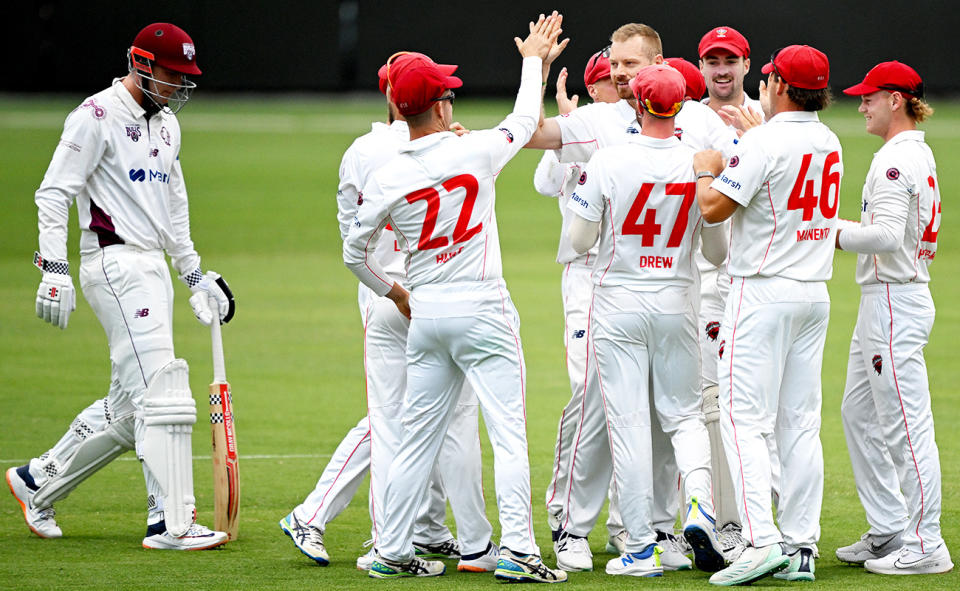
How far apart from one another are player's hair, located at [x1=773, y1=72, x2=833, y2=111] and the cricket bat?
9.81 ft

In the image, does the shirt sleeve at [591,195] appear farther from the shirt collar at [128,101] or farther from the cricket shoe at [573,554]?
the shirt collar at [128,101]

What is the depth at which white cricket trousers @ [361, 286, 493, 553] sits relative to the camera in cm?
603

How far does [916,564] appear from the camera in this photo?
589 centimetres

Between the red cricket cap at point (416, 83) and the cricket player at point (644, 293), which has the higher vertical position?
the red cricket cap at point (416, 83)

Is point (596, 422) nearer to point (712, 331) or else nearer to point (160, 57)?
point (712, 331)

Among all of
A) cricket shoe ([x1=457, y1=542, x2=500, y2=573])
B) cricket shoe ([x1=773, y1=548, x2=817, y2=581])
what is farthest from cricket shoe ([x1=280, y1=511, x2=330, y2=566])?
cricket shoe ([x1=773, y1=548, x2=817, y2=581])

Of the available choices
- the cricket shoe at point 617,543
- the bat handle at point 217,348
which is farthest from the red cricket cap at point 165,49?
the cricket shoe at point 617,543

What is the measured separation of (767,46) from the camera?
1298 inches

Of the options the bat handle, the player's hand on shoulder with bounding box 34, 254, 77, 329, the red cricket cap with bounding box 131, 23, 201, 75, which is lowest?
the bat handle

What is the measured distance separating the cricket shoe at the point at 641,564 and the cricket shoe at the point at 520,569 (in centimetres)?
35

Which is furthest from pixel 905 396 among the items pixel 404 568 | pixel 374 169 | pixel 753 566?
pixel 374 169

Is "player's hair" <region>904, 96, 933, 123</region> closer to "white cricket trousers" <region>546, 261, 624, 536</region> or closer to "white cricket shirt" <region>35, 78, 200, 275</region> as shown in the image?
"white cricket trousers" <region>546, 261, 624, 536</region>

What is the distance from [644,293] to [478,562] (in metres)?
1.43

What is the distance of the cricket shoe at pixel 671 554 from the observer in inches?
239
